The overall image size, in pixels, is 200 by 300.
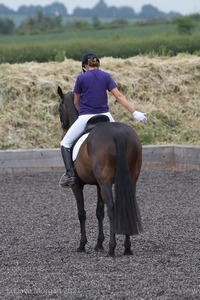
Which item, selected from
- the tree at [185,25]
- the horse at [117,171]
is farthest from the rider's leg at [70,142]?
the tree at [185,25]

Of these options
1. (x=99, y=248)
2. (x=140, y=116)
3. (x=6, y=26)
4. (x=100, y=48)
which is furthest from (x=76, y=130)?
(x=6, y=26)

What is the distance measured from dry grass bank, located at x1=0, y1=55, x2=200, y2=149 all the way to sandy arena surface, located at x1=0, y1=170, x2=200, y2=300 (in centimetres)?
258

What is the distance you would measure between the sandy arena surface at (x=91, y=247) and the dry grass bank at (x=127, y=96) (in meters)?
2.58

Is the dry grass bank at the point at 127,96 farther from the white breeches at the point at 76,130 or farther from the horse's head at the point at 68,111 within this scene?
the white breeches at the point at 76,130

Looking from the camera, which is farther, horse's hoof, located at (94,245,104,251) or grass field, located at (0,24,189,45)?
grass field, located at (0,24,189,45)

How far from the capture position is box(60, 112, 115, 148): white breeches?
33.4ft

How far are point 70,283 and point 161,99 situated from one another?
485 inches

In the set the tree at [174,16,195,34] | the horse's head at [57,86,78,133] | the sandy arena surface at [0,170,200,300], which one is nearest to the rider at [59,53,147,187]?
the horse's head at [57,86,78,133]

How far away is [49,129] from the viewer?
18609 mm

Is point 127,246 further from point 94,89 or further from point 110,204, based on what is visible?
point 94,89

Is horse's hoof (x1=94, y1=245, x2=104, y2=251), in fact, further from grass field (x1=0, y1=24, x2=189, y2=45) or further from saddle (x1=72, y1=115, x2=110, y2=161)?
Result: grass field (x1=0, y1=24, x2=189, y2=45)

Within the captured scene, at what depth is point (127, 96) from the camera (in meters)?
20.0

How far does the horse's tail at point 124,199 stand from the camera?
9.45 m

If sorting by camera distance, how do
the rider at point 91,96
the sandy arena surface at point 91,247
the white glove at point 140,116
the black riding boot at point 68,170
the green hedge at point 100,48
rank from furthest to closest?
the green hedge at point 100,48 → the black riding boot at point 68,170 → the rider at point 91,96 → the white glove at point 140,116 → the sandy arena surface at point 91,247
